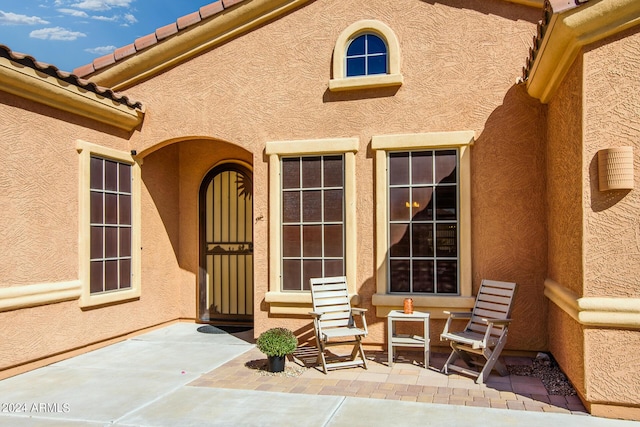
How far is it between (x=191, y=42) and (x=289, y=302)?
4588 millimetres

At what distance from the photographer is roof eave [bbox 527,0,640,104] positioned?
205 inches

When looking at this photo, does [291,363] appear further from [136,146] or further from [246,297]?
[136,146]

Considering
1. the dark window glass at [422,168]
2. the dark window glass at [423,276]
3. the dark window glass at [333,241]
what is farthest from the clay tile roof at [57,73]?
the dark window glass at [423,276]

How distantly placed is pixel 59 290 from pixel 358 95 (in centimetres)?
525

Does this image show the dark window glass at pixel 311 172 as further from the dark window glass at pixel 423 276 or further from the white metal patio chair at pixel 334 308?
the dark window glass at pixel 423 276

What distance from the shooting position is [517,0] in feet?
25.6

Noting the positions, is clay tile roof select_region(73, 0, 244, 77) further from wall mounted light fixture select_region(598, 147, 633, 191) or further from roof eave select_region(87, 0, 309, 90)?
wall mounted light fixture select_region(598, 147, 633, 191)

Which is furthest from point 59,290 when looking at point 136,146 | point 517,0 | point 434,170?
point 517,0

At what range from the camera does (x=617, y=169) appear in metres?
5.27

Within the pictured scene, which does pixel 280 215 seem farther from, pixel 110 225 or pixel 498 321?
pixel 498 321

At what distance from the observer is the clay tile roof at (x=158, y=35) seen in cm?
880

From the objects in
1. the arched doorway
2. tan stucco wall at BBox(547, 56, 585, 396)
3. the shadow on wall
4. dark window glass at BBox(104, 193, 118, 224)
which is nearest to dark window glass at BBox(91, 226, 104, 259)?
dark window glass at BBox(104, 193, 118, 224)

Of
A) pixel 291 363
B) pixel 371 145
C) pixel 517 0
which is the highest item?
pixel 517 0

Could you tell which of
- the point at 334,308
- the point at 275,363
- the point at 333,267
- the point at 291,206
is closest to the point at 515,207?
the point at 333,267
